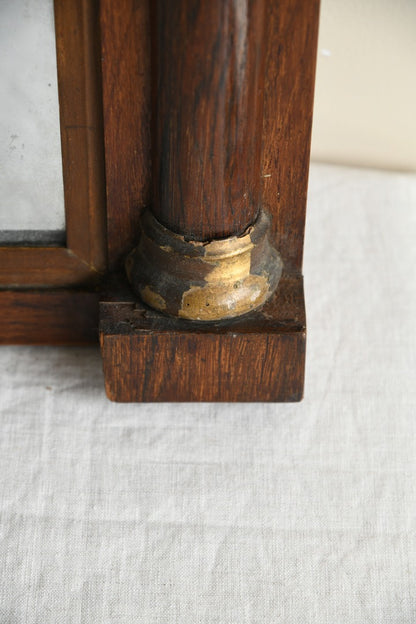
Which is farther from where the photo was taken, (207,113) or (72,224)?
(72,224)

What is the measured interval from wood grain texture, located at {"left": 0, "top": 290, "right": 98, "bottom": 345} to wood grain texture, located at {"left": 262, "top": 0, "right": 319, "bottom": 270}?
0.17 meters

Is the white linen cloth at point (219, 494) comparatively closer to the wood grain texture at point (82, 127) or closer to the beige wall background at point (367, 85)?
the wood grain texture at point (82, 127)

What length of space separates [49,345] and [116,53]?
10.6 inches

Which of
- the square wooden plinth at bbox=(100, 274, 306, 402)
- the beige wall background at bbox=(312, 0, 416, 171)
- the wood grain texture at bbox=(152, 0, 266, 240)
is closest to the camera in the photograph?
the wood grain texture at bbox=(152, 0, 266, 240)

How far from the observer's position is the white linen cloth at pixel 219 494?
700mm

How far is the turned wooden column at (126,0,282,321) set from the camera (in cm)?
67

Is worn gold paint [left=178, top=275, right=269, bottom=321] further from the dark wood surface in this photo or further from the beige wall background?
the beige wall background

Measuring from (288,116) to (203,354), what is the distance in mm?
195

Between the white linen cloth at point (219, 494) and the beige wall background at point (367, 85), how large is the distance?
10.4 inches

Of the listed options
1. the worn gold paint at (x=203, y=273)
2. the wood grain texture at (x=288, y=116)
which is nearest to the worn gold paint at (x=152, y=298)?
the worn gold paint at (x=203, y=273)

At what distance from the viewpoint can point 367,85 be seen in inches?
42.4

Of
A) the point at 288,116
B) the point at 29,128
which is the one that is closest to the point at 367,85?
the point at 288,116

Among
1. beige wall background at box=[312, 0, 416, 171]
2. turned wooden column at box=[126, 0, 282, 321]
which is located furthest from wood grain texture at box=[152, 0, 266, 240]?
beige wall background at box=[312, 0, 416, 171]

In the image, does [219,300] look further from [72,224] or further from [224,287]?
[72,224]
